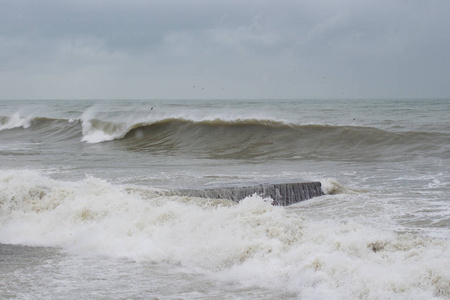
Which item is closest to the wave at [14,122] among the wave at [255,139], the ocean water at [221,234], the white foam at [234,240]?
the wave at [255,139]

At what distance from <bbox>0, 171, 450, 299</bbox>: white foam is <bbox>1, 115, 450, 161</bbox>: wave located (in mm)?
8164

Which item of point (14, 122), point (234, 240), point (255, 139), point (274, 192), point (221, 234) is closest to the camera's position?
point (234, 240)

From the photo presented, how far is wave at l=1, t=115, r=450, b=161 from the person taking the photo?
15.7 metres

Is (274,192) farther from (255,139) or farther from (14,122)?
(14,122)

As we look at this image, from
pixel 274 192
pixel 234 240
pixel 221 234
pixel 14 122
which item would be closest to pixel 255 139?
pixel 274 192

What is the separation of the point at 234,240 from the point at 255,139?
1326 cm

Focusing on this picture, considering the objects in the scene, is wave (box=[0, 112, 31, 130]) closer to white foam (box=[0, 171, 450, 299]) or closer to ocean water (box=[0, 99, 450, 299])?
ocean water (box=[0, 99, 450, 299])

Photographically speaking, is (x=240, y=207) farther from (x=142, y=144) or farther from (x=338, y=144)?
(x=142, y=144)

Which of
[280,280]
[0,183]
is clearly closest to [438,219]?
[280,280]

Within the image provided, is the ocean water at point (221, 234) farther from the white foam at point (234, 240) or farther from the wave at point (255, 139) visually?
the wave at point (255, 139)

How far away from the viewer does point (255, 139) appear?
18.9 metres

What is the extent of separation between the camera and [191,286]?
15.8 ft

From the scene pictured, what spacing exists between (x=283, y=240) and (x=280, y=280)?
83 cm

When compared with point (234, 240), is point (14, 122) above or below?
above
